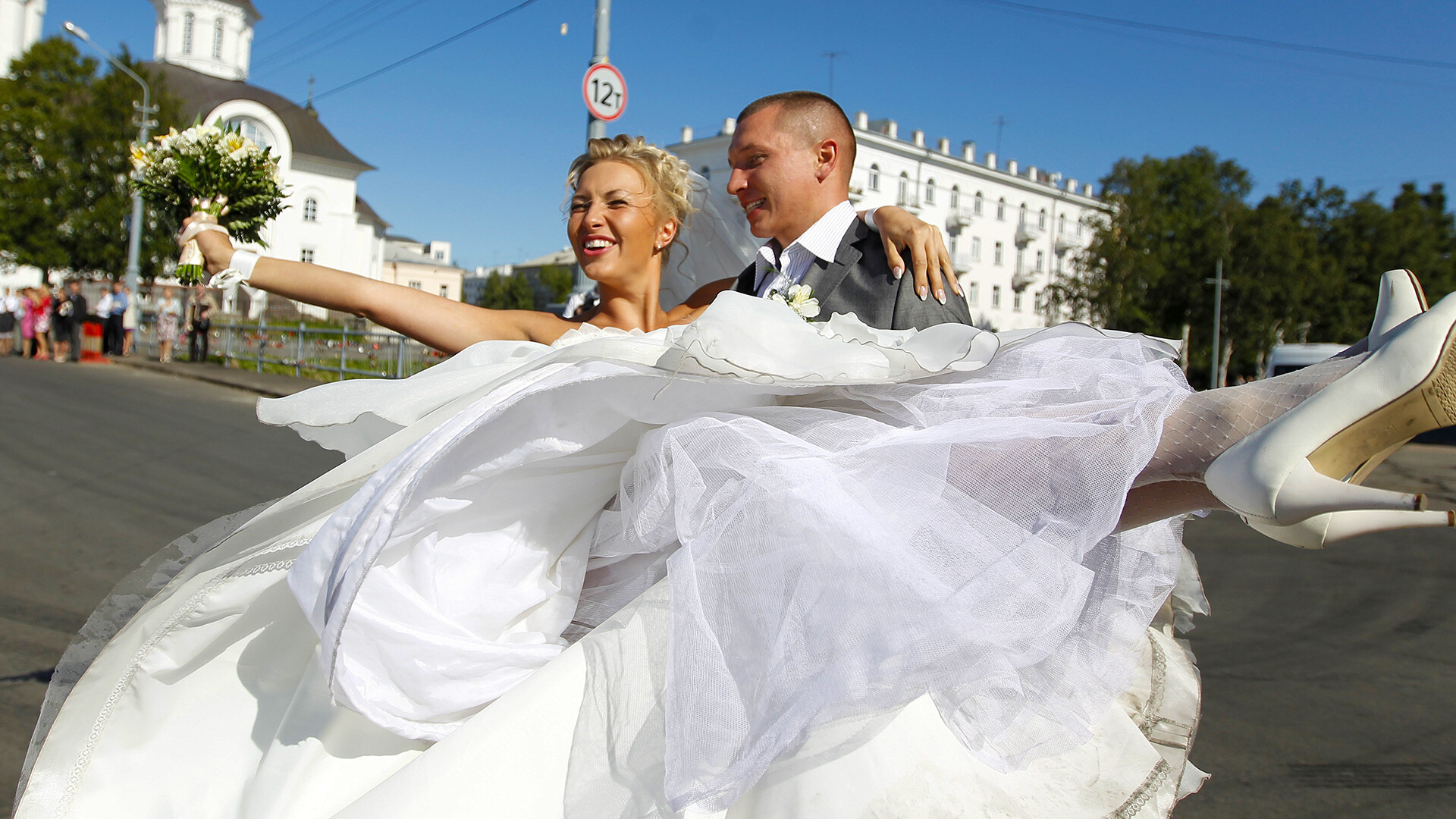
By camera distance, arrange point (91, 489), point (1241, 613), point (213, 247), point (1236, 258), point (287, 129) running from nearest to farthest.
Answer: point (213, 247) < point (1241, 613) < point (91, 489) < point (1236, 258) < point (287, 129)

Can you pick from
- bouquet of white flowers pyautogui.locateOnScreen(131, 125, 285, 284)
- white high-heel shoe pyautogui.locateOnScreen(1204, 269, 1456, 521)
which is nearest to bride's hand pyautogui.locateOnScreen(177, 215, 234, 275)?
bouquet of white flowers pyautogui.locateOnScreen(131, 125, 285, 284)

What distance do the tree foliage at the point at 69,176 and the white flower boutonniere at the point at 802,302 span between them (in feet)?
109

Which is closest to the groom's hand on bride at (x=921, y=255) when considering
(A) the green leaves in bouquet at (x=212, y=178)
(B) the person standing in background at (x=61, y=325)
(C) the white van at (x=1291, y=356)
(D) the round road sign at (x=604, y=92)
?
(A) the green leaves in bouquet at (x=212, y=178)

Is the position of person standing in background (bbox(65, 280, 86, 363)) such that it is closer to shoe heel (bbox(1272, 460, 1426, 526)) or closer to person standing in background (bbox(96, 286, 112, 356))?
→ person standing in background (bbox(96, 286, 112, 356))

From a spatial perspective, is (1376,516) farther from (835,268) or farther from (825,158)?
(825,158)

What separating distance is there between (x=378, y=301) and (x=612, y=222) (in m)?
0.89

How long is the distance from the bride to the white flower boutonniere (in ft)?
1.25

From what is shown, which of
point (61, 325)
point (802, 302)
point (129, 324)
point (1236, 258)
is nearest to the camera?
point (802, 302)

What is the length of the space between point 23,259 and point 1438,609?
3876cm

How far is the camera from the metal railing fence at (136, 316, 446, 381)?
1547cm

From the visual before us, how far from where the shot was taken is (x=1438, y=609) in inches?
216

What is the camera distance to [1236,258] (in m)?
42.4

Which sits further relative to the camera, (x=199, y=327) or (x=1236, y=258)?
(x=1236, y=258)

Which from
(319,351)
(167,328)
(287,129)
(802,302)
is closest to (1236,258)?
(319,351)
